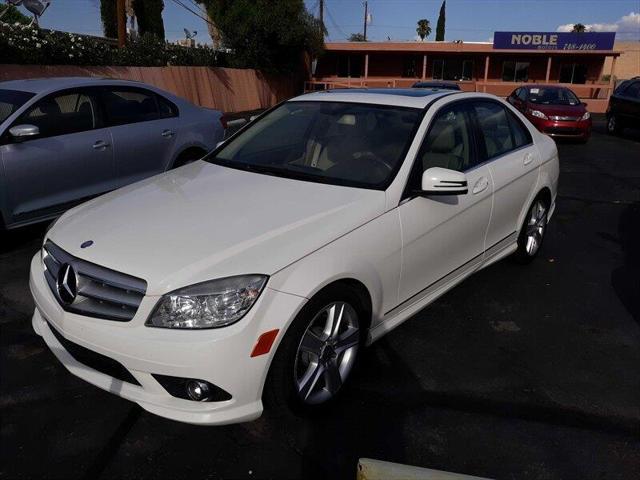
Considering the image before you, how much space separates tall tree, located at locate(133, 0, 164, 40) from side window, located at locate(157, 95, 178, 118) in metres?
22.3

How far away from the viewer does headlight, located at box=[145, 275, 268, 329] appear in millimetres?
2410

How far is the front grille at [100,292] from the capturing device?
2.48 m

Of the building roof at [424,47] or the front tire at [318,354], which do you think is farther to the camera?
the building roof at [424,47]

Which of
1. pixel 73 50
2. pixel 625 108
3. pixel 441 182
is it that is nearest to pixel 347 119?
pixel 441 182

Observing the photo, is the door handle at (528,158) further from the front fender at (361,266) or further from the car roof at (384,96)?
the front fender at (361,266)

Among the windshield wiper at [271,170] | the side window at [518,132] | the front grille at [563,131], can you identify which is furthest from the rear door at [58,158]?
the front grille at [563,131]

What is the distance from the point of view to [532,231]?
5.04 m

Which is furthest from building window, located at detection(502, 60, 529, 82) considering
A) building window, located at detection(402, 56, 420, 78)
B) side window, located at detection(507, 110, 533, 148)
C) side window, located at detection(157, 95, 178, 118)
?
side window, located at detection(507, 110, 533, 148)

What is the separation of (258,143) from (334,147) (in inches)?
26.7

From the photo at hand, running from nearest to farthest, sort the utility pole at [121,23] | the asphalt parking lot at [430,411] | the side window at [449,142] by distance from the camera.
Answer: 1. the asphalt parking lot at [430,411]
2. the side window at [449,142]
3. the utility pole at [121,23]

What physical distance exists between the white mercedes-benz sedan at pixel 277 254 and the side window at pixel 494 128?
3 centimetres

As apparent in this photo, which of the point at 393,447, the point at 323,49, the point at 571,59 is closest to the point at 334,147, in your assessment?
the point at 393,447

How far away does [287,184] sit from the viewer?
3.36 metres

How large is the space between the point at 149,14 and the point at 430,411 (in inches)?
1106
